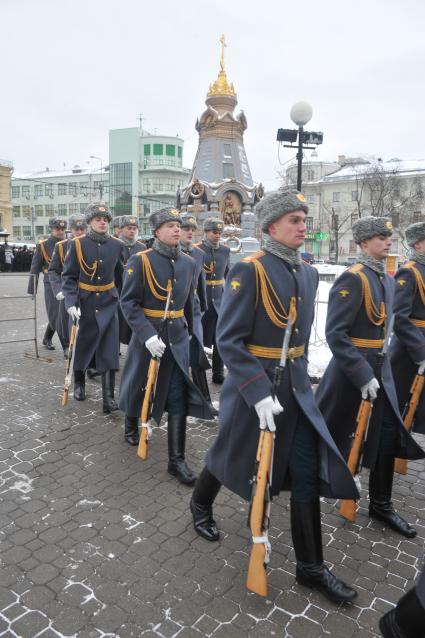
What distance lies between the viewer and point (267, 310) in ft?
9.74

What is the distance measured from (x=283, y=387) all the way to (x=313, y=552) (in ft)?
3.14

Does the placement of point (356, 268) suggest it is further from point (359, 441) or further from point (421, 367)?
point (359, 441)

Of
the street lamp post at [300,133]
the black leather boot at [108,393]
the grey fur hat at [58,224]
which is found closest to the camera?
the black leather boot at [108,393]

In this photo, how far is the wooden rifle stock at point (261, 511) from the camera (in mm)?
2754

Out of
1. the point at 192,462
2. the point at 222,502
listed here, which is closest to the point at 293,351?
the point at 222,502

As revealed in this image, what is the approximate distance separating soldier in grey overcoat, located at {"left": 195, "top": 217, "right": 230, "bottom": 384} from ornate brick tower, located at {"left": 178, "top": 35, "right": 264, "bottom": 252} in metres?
13.3

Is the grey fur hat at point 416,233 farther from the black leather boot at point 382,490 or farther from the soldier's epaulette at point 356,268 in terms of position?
the black leather boot at point 382,490

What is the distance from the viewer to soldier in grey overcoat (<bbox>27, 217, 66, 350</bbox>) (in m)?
8.98

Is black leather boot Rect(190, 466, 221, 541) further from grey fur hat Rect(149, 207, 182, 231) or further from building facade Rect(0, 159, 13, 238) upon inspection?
building facade Rect(0, 159, 13, 238)

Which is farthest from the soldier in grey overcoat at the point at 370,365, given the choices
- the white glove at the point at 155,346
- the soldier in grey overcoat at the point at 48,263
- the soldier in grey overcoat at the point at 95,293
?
the soldier in grey overcoat at the point at 48,263

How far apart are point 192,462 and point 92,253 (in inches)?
110

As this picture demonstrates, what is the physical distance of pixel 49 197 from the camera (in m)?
85.4

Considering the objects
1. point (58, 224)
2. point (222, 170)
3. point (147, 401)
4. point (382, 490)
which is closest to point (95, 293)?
point (147, 401)

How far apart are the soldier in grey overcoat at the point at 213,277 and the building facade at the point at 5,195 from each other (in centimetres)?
6310
